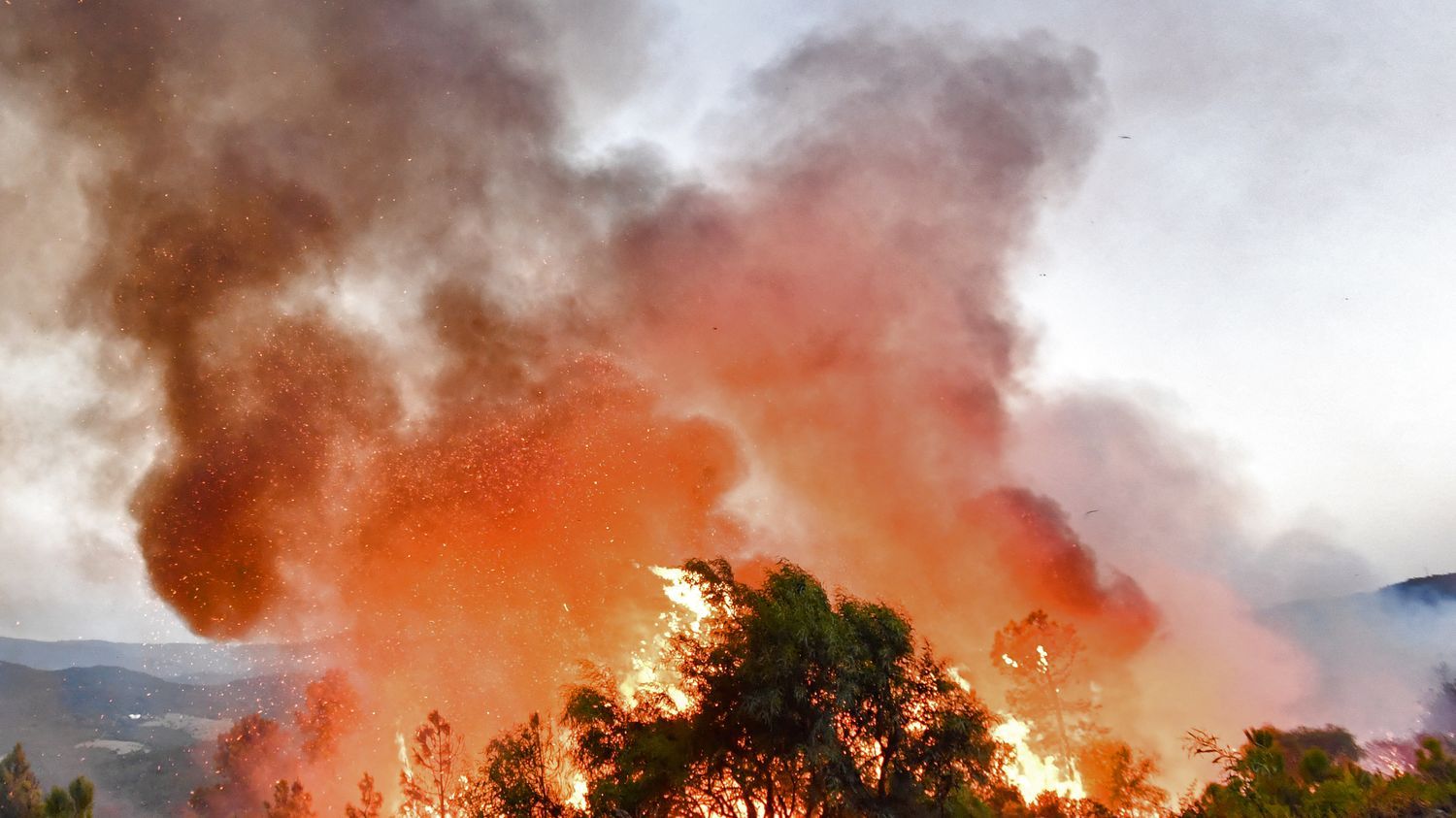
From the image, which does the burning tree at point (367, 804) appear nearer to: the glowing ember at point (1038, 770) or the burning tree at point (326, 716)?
the burning tree at point (326, 716)

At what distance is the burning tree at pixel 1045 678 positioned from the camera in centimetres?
5478

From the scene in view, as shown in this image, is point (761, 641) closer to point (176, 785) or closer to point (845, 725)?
point (845, 725)

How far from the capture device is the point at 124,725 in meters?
146

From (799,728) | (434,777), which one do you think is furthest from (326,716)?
(799,728)

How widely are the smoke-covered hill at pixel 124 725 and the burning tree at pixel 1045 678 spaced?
11484 cm

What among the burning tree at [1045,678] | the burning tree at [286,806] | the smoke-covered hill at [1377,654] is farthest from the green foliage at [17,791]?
the smoke-covered hill at [1377,654]

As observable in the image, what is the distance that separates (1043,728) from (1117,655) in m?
11.4

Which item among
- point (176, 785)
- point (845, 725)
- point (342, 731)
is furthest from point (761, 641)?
point (176, 785)

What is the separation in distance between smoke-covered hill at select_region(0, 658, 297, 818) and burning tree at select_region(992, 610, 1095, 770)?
11484 cm

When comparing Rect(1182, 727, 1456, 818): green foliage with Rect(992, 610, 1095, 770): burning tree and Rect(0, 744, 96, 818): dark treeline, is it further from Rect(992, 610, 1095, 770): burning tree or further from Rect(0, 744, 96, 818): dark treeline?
Rect(0, 744, 96, 818): dark treeline

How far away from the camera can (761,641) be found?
20.5 meters

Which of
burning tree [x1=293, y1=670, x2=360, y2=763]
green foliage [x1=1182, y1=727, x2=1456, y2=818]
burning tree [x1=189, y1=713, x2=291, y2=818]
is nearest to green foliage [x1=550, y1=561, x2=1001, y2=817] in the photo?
green foliage [x1=1182, y1=727, x2=1456, y2=818]

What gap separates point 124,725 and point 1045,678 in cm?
18342

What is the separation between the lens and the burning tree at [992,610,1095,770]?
54781 mm
